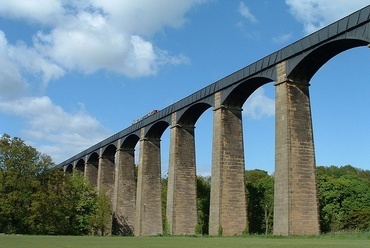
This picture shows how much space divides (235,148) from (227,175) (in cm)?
188

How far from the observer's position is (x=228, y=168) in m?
29.7

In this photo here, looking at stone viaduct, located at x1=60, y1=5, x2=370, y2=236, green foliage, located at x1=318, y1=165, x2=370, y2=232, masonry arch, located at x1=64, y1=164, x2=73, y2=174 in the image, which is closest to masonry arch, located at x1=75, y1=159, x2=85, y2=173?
masonry arch, located at x1=64, y1=164, x2=73, y2=174

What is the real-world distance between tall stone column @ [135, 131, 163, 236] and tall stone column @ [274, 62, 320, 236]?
706 inches

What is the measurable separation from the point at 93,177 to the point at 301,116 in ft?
124

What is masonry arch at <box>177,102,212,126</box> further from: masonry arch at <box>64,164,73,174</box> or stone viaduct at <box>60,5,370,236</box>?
masonry arch at <box>64,164,73,174</box>

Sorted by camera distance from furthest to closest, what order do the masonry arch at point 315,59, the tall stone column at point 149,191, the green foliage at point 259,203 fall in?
the green foliage at point 259,203
the tall stone column at point 149,191
the masonry arch at point 315,59

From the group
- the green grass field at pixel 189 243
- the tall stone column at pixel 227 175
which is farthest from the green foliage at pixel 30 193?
the green grass field at pixel 189 243

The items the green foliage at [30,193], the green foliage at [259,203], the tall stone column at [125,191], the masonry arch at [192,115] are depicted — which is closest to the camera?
the masonry arch at [192,115]

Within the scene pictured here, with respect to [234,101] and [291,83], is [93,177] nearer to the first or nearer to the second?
[234,101]

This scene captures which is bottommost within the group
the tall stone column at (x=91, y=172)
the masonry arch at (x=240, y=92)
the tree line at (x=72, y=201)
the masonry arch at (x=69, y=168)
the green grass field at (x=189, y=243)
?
the green grass field at (x=189, y=243)

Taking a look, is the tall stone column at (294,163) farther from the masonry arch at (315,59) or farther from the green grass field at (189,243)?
the green grass field at (189,243)

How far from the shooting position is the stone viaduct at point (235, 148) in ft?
76.3

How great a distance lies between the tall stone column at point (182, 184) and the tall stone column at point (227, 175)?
5073 millimetres

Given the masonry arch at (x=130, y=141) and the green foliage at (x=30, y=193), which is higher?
the masonry arch at (x=130, y=141)
